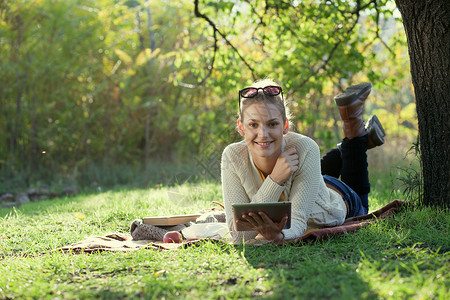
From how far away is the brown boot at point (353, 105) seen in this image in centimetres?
407

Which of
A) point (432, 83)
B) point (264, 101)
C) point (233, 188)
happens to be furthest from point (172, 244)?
point (432, 83)

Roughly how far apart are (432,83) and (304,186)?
1330 millimetres

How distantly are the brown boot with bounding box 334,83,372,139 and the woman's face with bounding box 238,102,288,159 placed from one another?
1.05 m

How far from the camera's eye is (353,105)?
4098mm

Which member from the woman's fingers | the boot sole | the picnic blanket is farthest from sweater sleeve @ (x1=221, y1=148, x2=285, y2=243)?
the boot sole

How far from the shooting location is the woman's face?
3205 mm

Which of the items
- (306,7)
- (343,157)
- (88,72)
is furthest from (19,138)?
(343,157)

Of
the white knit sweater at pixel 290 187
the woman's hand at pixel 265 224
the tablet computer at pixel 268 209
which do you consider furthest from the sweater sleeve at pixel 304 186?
the tablet computer at pixel 268 209

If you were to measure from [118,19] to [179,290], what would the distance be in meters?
10.9

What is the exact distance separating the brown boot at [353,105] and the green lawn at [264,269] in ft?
→ 3.06

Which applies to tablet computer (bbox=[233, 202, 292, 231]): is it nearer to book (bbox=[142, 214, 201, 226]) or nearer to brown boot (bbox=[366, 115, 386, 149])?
book (bbox=[142, 214, 201, 226])

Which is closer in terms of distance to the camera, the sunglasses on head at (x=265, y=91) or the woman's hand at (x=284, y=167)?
the woman's hand at (x=284, y=167)

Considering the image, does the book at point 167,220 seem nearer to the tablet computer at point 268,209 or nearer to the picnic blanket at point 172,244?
the picnic blanket at point 172,244

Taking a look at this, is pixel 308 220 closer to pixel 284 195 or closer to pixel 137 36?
pixel 284 195
